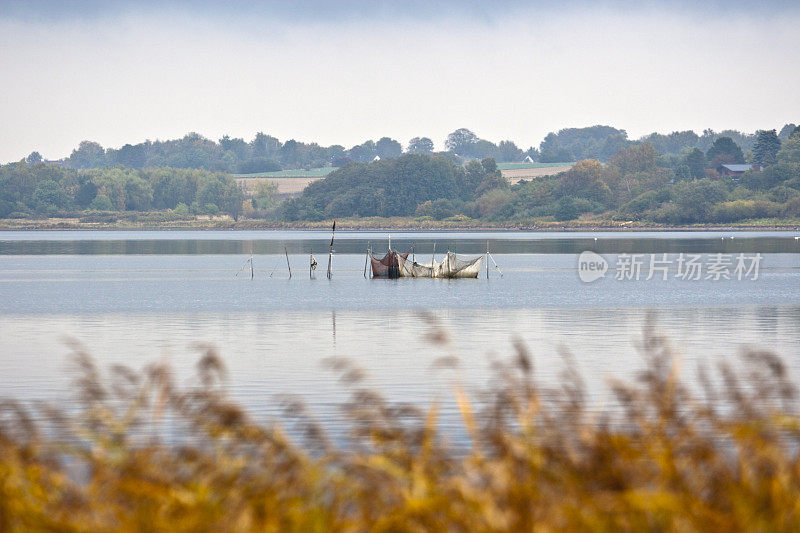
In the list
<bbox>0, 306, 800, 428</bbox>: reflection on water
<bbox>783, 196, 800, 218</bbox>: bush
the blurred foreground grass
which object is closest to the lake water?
<bbox>0, 306, 800, 428</bbox>: reflection on water

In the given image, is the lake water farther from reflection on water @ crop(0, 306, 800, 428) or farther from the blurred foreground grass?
the blurred foreground grass

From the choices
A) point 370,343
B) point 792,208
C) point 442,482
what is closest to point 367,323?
point 370,343

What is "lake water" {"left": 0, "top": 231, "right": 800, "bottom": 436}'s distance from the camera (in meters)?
24.8

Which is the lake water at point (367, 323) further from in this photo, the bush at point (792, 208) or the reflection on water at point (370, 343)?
the bush at point (792, 208)

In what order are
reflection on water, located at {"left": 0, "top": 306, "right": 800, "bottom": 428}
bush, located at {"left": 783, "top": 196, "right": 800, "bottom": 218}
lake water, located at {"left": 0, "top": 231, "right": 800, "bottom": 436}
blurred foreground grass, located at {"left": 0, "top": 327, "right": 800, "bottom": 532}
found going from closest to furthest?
blurred foreground grass, located at {"left": 0, "top": 327, "right": 800, "bottom": 532} → reflection on water, located at {"left": 0, "top": 306, "right": 800, "bottom": 428} → lake water, located at {"left": 0, "top": 231, "right": 800, "bottom": 436} → bush, located at {"left": 783, "top": 196, "right": 800, "bottom": 218}

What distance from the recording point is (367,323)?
40594 mm

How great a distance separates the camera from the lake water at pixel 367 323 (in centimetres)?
2483

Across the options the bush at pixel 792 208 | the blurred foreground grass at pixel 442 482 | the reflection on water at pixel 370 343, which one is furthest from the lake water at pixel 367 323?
the bush at pixel 792 208

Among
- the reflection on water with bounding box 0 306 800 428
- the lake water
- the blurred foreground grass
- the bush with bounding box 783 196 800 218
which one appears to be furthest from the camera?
the bush with bounding box 783 196 800 218

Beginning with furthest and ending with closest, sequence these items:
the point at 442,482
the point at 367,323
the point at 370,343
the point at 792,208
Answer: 1. the point at 792,208
2. the point at 367,323
3. the point at 370,343
4. the point at 442,482

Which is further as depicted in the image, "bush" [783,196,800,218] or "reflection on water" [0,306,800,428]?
"bush" [783,196,800,218]

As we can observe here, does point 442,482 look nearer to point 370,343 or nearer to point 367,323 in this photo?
point 370,343

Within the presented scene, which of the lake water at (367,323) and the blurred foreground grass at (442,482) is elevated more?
the blurred foreground grass at (442,482)

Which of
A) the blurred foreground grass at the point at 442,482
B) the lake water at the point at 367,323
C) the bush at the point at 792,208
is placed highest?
the blurred foreground grass at the point at 442,482
